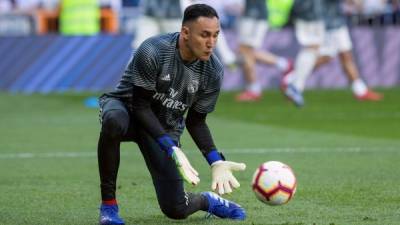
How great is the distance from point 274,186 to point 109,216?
1217 mm

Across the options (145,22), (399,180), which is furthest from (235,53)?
(399,180)

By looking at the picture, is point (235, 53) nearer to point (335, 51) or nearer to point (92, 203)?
point (335, 51)

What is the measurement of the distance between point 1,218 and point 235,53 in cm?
1495

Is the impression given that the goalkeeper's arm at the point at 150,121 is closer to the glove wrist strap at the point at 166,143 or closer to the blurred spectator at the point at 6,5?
the glove wrist strap at the point at 166,143

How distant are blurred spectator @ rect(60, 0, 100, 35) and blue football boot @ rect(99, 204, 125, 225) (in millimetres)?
16934

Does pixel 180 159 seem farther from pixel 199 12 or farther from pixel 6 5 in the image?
pixel 6 5

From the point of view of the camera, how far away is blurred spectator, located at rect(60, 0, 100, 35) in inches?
969

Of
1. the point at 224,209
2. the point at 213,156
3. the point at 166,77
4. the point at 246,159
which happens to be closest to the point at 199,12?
the point at 166,77

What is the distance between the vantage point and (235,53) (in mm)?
22875

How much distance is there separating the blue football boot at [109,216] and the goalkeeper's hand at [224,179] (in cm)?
82

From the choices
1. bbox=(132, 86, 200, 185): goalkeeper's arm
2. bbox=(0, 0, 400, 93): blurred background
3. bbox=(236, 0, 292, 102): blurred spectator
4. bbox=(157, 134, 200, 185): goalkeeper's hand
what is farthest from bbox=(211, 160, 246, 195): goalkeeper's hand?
bbox=(0, 0, 400, 93): blurred background

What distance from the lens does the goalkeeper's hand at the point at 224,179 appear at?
736 cm

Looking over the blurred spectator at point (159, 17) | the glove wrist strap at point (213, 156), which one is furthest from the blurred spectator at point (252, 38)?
the glove wrist strap at point (213, 156)

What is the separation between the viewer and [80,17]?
24.6 m
